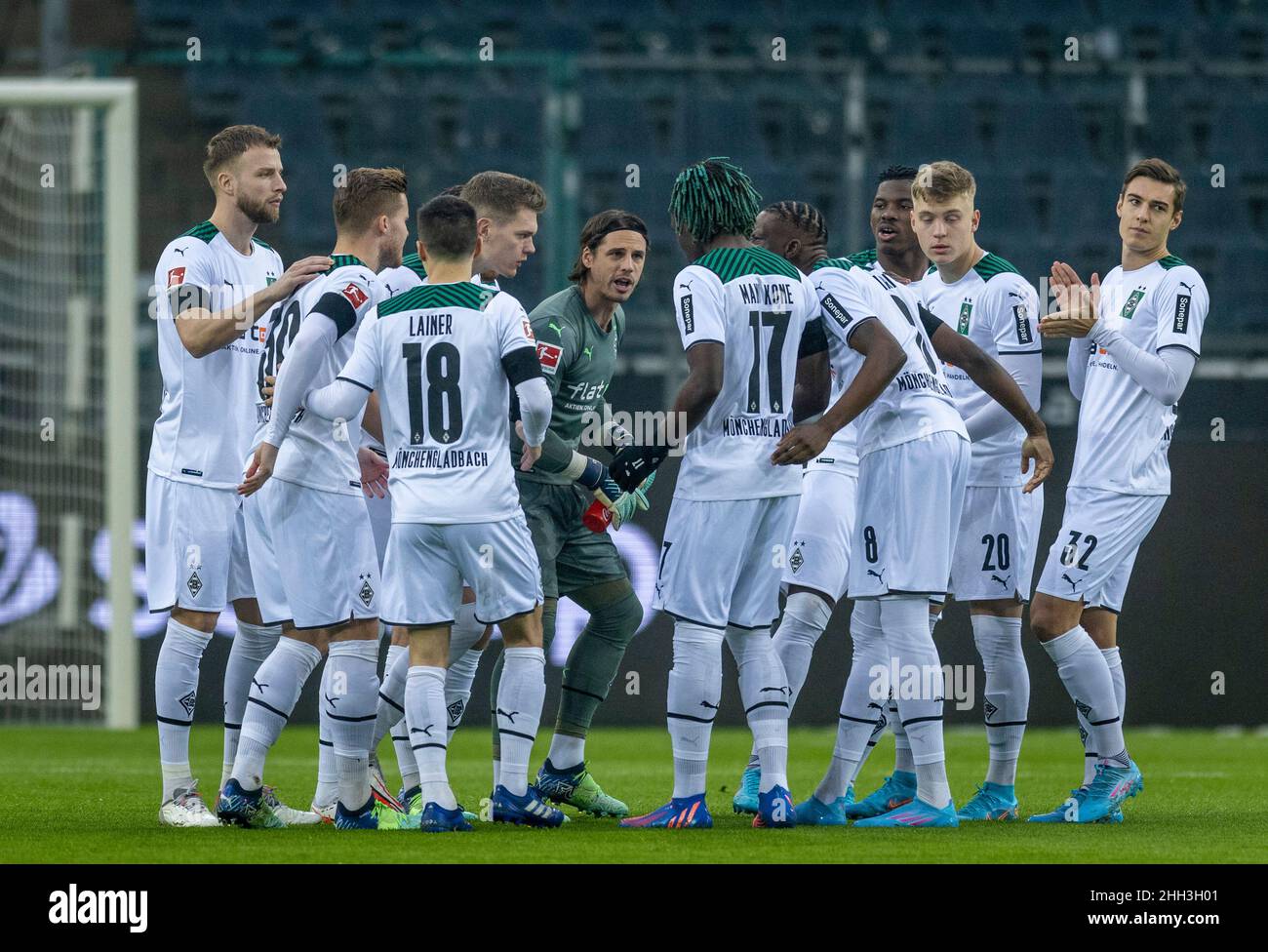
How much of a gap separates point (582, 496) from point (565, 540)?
193 millimetres

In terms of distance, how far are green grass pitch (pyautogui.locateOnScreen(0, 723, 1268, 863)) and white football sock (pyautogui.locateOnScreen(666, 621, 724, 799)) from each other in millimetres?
307

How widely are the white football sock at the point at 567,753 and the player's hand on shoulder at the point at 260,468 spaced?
66.5 inches

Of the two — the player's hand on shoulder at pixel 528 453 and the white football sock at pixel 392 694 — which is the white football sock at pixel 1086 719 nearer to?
the player's hand on shoulder at pixel 528 453

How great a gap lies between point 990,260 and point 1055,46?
10.7 metres

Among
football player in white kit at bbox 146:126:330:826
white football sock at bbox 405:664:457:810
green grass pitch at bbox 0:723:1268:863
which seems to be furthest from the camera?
football player in white kit at bbox 146:126:330:826

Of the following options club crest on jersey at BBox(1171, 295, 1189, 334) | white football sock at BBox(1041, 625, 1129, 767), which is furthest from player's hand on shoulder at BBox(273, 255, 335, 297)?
club crest on jersey at BBox(1171, 295, 1189, 334)

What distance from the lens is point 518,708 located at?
6062 mm

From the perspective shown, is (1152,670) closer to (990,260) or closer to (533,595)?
(990,260)

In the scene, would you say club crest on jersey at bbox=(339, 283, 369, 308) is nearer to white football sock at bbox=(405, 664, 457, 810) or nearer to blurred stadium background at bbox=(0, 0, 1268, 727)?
white football sock at bbox=(405, 664, 457, 810)

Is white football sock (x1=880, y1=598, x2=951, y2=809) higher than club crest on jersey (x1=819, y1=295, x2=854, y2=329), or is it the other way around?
club crest on jersey (x1=819, y1=295, x2=854, y2=329)

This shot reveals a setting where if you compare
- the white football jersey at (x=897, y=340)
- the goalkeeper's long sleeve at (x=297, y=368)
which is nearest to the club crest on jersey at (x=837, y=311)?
Result: the white football jersey at (x=897, y=340)

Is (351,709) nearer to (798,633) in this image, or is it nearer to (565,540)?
(565,540)

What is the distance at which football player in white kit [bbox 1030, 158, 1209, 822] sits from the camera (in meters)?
6.75

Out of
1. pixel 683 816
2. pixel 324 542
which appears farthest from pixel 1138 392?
pixel 324 542
